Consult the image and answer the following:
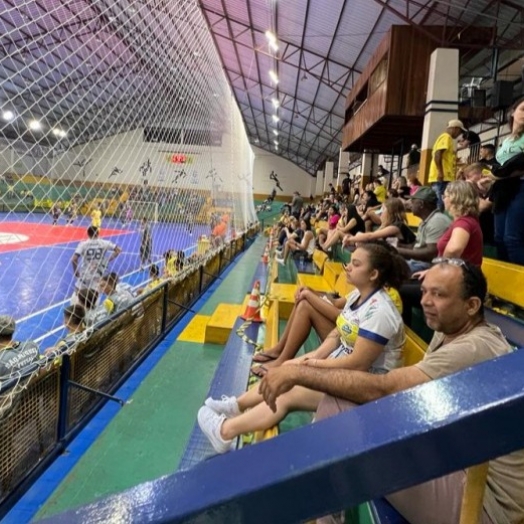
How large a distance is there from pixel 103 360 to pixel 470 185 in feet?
9.85

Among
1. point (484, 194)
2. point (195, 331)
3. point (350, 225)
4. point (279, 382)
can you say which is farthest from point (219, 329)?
point (279, 382)

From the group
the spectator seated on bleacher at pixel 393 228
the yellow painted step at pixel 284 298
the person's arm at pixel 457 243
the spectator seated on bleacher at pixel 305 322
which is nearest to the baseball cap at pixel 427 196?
the spectator seated on bleacher at pixel 393 228

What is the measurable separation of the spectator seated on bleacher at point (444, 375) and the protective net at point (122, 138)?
2.76 m

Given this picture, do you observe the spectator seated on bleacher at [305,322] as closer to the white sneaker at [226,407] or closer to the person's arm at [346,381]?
the white sneaker at [226,407]

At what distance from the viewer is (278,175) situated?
Result: 35.2 meters

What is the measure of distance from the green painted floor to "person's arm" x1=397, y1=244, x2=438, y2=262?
197 cm

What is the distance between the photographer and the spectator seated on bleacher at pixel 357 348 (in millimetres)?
1818

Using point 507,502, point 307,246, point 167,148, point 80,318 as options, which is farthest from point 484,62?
point 507,502

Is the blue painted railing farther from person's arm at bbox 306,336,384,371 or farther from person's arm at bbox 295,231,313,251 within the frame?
person's arm at bbox 295,231,313,251

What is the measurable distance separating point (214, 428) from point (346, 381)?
958 mm

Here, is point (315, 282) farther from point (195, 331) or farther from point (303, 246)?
point (303, 246)

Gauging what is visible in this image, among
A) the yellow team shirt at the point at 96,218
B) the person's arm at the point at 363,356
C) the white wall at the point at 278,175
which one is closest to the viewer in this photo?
the person's arm at the point at 363,356

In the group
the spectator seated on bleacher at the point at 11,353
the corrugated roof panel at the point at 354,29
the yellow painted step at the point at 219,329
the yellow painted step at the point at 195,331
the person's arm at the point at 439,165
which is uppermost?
the corrugated roof panel at the point at 354,29

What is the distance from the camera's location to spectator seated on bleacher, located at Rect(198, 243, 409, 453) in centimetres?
182
